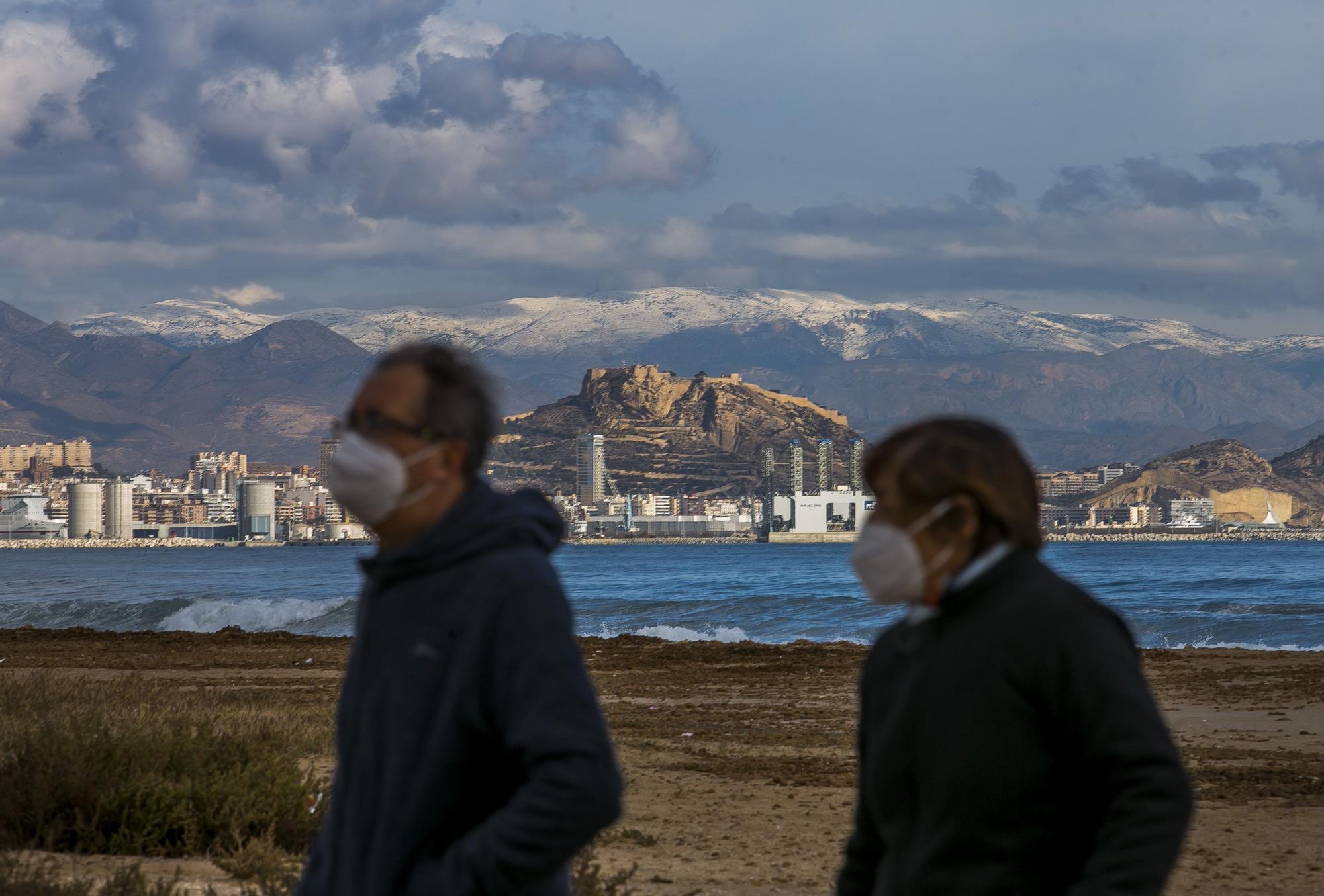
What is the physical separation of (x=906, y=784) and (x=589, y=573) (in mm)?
80144

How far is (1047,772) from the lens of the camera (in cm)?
216

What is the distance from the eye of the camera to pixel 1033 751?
2.15m

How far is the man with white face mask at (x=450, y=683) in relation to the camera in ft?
7.28

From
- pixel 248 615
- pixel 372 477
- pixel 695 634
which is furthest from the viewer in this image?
pixel 248 615

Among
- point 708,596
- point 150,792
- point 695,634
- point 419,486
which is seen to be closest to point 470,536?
point 419,486

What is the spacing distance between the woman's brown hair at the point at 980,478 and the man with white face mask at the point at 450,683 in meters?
0.57

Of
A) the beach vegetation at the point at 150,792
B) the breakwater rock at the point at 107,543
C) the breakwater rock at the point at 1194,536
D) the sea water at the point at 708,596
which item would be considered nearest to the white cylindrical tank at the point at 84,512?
the breakwater rock at the point at 107,543

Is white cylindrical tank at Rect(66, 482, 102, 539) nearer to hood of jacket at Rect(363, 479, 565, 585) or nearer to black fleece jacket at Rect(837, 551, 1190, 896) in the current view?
hood of jacket at Rect(363, 479, 565, 585)

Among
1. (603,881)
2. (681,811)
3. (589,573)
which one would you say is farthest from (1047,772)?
(589,573)

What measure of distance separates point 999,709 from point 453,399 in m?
1.00

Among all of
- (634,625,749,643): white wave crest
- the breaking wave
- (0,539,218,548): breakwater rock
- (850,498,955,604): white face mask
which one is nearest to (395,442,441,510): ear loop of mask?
(850,498,955,604): white face mask

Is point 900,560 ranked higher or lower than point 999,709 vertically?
higher

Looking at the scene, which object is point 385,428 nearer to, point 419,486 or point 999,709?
point 419,486

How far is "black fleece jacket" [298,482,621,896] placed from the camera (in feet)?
7.26
